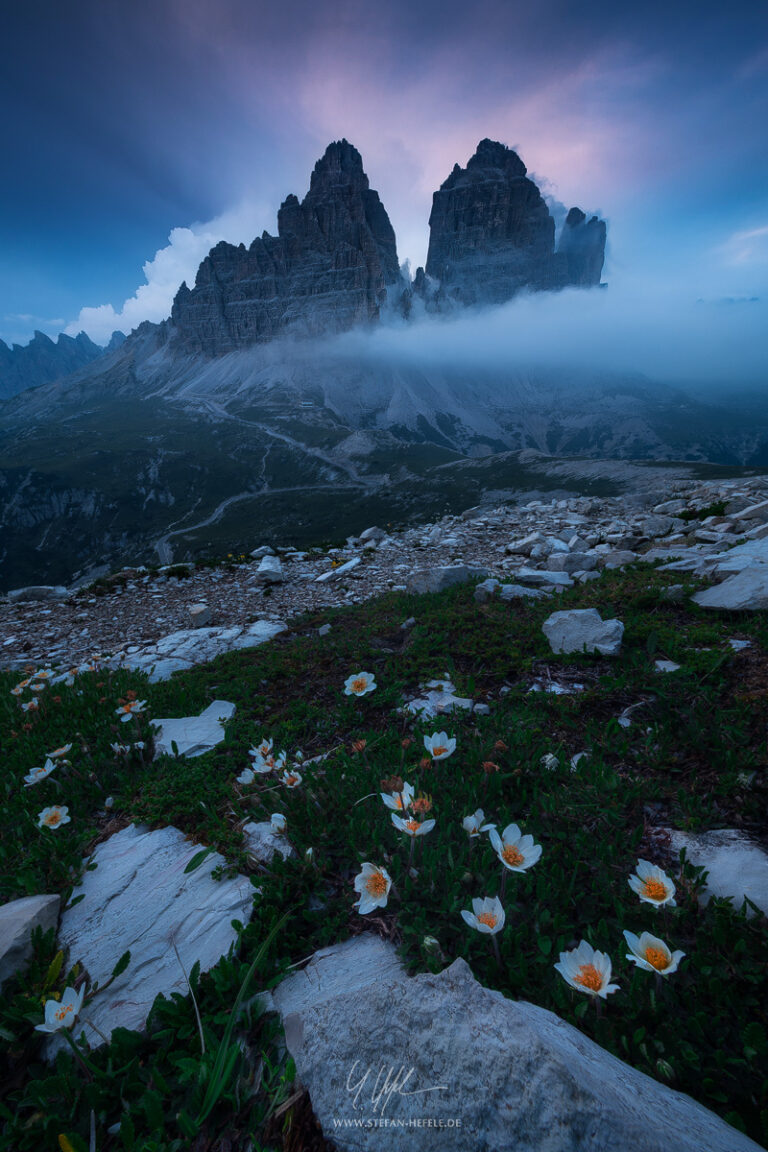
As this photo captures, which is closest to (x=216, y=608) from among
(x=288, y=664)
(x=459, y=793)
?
(x=288, y=664)

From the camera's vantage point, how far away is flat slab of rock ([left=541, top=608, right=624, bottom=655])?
16.1 ft

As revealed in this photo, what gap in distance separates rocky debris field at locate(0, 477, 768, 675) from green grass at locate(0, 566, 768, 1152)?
1.79 m

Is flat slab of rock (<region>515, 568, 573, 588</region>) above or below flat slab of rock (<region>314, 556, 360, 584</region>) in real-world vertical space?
above

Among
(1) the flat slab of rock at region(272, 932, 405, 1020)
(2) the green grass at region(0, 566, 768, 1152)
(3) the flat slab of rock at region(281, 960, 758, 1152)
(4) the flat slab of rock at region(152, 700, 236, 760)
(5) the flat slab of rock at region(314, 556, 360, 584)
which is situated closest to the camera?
(3) the flat slab of rock at region(281, 960, 758, 1152)

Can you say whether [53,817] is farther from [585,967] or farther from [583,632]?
[583,632]

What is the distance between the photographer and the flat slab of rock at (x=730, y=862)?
2.35m

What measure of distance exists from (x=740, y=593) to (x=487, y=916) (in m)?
5.17

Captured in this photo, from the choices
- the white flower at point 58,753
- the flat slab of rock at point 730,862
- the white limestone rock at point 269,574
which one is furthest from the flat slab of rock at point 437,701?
the white limestone rock at point 269,574

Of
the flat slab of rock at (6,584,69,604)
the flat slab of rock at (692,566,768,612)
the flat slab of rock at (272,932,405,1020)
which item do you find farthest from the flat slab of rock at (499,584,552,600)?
the flat slab of rock at (6,584,69,604)

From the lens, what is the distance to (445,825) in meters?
3.06

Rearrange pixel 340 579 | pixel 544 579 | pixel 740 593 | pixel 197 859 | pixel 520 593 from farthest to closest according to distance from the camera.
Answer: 1. pixel 340 579
2. pixel 544 579
3. pixel 520 593
4. pixel 740 593
5. pixel 197 859

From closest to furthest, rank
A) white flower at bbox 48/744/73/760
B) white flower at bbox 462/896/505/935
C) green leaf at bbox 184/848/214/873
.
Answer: white flower at bbox 462/896/505/935, green leaf at bbox 184/848/214/873, white flower at bbox 48/744/73/760

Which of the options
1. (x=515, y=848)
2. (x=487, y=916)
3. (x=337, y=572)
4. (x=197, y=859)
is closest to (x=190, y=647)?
(x=337, y=572)

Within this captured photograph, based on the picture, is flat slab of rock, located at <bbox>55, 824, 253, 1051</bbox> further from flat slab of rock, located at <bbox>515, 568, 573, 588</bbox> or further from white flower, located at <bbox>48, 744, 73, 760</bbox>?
flat slab of rock, located at <bbox>515, 568, 573, 588</bbox>
